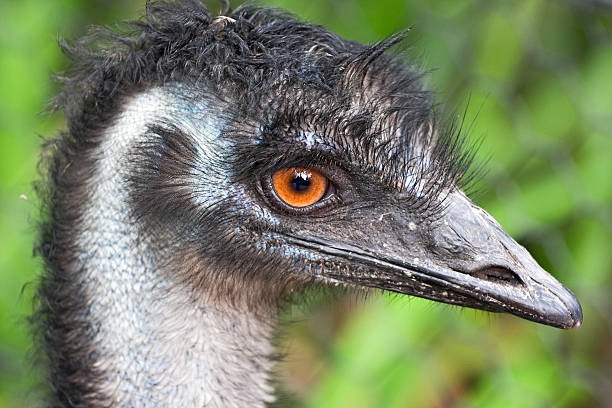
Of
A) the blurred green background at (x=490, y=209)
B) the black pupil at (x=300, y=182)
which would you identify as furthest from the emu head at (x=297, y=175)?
the blurred green background at (x=490, y=209)

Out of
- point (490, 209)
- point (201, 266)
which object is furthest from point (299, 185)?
point (490, 209)

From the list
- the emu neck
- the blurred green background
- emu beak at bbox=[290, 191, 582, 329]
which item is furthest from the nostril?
the blurred green background

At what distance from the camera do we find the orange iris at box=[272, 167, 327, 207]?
4.13ft

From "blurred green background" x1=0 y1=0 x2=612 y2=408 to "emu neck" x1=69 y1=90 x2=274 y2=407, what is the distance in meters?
0.79

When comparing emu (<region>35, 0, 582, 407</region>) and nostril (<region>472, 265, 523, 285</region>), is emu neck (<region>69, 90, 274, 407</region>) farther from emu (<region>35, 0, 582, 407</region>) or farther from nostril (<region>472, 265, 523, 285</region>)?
nostril (<region>472, 265, 523, 285</region>)

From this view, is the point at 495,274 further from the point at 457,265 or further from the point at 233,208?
the point at 233,208

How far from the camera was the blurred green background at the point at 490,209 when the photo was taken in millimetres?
2246

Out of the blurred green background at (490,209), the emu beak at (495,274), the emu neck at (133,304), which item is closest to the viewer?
the emu beak at (495,274)

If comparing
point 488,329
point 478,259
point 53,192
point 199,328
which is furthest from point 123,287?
point 488,329

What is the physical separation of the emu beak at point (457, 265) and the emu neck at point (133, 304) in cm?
23

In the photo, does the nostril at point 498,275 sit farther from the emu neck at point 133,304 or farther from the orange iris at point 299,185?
the emu neck at point 133,304

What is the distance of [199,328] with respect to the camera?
135 centimetres

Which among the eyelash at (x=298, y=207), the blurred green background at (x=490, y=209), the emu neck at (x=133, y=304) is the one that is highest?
the blurred green background at (x=490, y=209)

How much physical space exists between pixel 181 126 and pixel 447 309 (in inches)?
45.7
